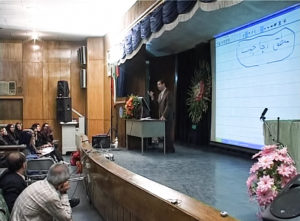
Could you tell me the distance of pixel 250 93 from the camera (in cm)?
566

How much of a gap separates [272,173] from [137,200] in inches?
37.7

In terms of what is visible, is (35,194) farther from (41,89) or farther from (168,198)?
(41,89)

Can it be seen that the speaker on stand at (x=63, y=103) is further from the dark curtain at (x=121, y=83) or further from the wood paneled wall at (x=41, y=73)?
the dark curtain at (x=121, y=83)

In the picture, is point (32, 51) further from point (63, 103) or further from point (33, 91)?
point (63, 103)

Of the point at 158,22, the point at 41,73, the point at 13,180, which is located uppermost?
the point at 158,22

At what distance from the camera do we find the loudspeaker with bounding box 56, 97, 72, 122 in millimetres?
10172

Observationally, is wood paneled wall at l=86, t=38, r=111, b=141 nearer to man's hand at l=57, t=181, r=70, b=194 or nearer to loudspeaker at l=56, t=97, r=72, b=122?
loudspeaker at l=56, t=97, r=72, b=122

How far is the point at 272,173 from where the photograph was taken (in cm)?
230

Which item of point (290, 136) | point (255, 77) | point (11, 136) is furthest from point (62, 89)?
point (290, 136)

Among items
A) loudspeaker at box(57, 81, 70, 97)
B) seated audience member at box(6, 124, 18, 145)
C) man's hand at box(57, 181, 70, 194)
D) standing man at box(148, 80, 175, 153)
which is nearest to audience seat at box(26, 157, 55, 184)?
man's hand at box(57, 181, 70, 194)

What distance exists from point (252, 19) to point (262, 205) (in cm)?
379

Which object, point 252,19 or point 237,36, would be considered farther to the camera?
point 237,36

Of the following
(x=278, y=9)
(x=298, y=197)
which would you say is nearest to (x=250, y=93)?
(x=278, y=9)

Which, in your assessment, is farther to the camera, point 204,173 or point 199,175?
point 204,173
